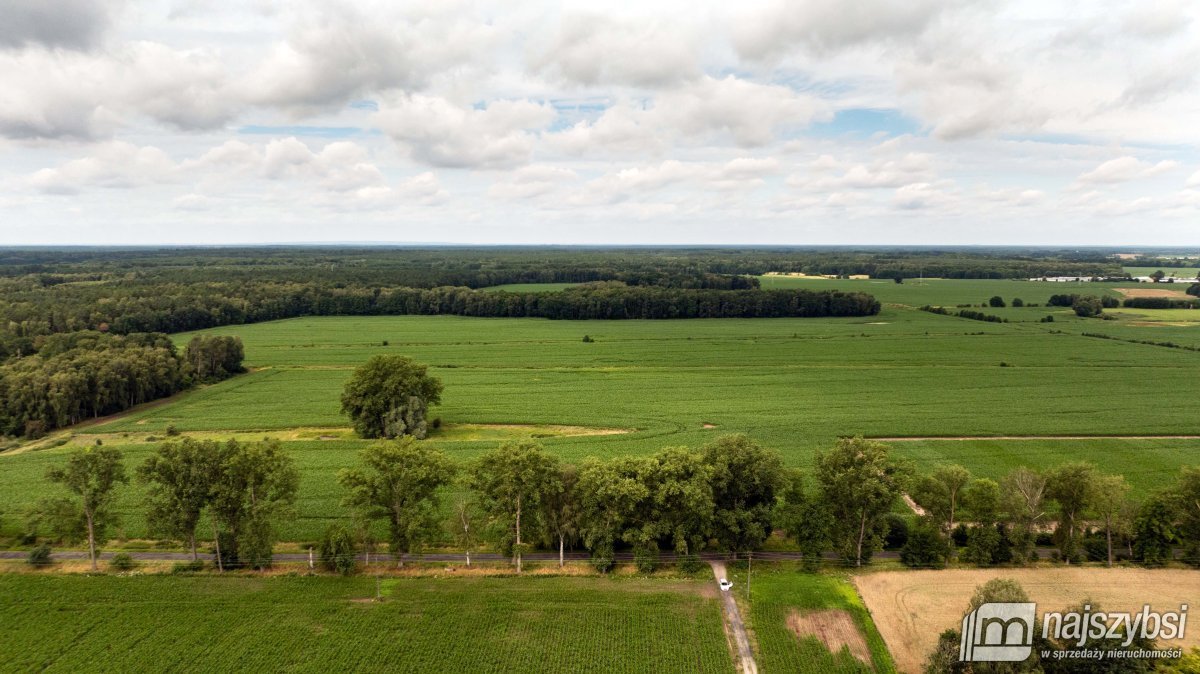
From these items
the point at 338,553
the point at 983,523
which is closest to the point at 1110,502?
the point at 983,523

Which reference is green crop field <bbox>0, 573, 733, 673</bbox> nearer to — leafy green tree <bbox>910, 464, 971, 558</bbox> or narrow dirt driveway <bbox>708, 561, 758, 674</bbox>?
narrow dirt driveway <bbox>708, 561, 758, 674</bbox>

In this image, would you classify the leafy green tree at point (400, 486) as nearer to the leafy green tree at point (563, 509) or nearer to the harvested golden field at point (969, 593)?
the leafy green tree at point (563, 509)

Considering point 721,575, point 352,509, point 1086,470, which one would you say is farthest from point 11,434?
point 1086,470

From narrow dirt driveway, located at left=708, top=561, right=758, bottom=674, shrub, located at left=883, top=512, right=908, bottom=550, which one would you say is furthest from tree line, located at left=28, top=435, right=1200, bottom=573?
narrow dirt driveway, located at left=708, top=561, right=758, bottom=674

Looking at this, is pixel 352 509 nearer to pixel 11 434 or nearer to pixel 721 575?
pixel 721 575

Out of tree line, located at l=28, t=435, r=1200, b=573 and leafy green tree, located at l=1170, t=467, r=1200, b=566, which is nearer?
leafy green tree, located at l=1170, t=467, r=1200, b=566
